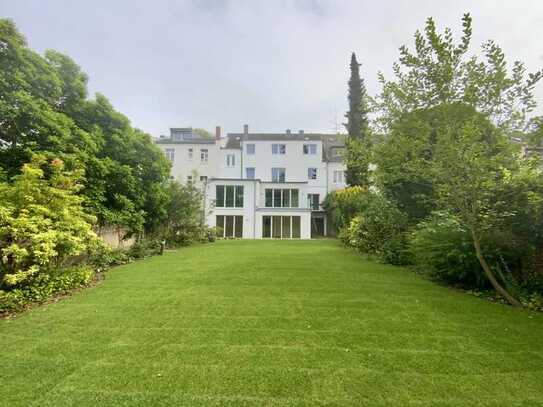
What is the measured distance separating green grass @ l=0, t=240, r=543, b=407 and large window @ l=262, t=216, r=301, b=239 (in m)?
19.1

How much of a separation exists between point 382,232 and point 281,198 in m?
15.1

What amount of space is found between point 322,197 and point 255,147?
31.1 ft

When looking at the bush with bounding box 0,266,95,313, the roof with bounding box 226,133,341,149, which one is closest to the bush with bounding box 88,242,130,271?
the bush with bounding box 0,266,95,313

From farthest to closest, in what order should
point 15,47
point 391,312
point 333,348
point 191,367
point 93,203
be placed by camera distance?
point 93,203 → point 15,47 → point 391,312 → point 333,348 → point 191,367

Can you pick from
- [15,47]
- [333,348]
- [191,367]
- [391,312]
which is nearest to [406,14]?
[391,312]

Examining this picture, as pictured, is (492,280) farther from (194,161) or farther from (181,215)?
(194,161)

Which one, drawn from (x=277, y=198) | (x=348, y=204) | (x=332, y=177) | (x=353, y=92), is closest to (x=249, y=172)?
(x=277, y=198)

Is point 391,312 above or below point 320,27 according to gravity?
below

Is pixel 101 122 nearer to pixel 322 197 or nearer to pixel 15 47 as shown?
pixel 15 47

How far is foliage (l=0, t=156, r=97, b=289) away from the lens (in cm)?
509

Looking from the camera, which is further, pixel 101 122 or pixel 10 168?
pixel 101 122

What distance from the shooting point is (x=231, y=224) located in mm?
24391

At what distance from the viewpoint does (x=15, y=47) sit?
282 inches

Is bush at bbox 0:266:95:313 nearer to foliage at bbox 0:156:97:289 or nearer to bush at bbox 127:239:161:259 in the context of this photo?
foliage at bbox 0:156:97:289
